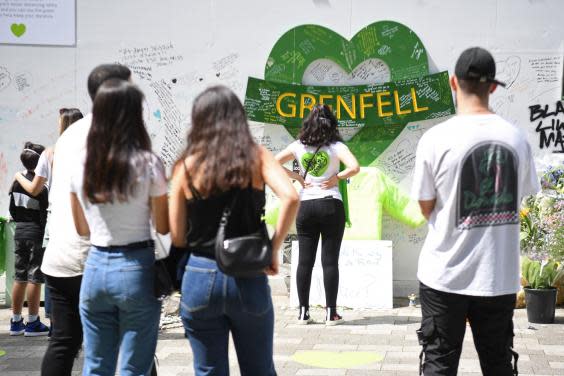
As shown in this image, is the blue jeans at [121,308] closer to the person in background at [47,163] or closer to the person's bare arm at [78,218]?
the person's bare arm at [78,218]

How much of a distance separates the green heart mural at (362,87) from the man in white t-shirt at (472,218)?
4.96m

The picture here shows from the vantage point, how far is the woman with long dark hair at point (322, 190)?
23.1 ft

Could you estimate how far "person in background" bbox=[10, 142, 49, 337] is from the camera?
7016mm

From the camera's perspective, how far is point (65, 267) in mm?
4086

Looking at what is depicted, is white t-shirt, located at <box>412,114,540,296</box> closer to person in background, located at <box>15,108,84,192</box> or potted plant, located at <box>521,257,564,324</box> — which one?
person in background, located at <box>15,108,84,192</box>

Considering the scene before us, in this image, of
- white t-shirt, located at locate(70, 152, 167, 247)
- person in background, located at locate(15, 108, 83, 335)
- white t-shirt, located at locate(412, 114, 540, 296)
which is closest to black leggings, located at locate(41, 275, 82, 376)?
white t-shirt, located at locate(70, 152, 167, 247)

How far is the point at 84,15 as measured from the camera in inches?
348

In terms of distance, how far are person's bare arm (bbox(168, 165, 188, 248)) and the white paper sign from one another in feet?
15.5

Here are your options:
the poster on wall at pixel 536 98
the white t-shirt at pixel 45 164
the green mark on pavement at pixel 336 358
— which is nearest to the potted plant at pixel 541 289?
the poster on wall at pixel 536 98

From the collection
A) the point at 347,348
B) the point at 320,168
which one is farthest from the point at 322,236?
the point at 347,348

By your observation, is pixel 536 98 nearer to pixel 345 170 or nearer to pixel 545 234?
pixel 545 234

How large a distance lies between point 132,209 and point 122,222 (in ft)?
0.22

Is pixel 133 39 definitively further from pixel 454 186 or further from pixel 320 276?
pixel 454 186

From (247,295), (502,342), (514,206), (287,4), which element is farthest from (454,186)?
(287,4)
